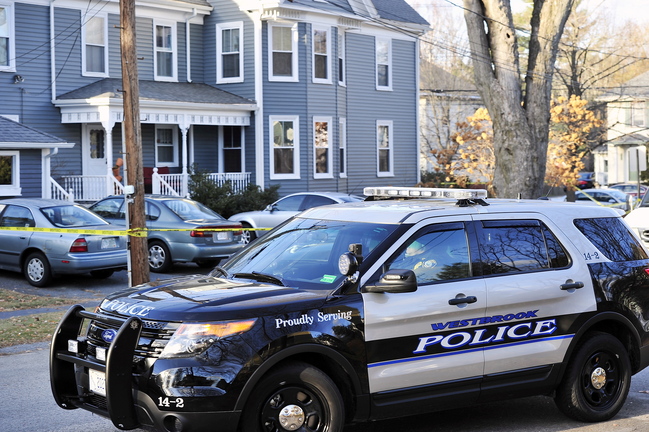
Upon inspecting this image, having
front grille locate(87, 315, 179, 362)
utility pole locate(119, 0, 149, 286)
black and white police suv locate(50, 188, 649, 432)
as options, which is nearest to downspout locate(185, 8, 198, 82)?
utility pole locate(119, 0, 149, 286)

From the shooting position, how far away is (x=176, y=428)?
17.6 ft

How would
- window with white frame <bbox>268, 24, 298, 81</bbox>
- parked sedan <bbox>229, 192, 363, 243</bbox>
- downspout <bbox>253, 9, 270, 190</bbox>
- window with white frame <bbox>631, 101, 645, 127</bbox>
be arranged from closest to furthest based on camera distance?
parked sedan <bbox>229, 192, 363, 243</bbox>, downspout <bbox>253, 9, 270, 190</bbox>, window with white frame <bbox>268, 24, 298, 81</bbox>, window with white frame <bbox>631, 101, 645, 127</bbox>

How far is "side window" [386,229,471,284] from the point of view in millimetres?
6316

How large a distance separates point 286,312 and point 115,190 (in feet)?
67.7

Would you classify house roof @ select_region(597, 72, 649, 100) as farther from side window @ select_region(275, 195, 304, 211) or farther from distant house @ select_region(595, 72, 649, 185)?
side window @ select_region(275, 195, 304, 211)

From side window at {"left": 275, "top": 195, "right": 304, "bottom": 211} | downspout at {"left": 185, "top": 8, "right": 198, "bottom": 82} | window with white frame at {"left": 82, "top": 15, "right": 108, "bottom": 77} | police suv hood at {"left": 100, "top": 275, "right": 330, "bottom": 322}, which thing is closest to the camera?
police suv hood at {"left": 100, "top": 275, "right": 330, "bottom": 322}

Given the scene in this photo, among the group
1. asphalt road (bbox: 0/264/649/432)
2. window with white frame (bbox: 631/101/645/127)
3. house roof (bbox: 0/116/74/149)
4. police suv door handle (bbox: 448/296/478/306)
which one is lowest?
asphalt road (bbox: 0/264/649/432)

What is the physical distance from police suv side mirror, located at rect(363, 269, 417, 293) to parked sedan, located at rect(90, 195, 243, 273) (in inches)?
471

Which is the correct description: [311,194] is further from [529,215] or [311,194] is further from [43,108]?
[529,215]

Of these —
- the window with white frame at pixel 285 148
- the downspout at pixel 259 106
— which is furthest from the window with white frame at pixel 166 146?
the window with white frame at pixel 285 148

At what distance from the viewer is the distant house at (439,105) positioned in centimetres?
4900

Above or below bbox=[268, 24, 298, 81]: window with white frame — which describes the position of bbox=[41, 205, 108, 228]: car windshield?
below

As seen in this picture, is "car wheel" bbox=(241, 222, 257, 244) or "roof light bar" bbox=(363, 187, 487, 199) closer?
"roof light bar" bbox=(363, 187, 487, 199)

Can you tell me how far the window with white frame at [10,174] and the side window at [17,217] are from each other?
19.4ft
